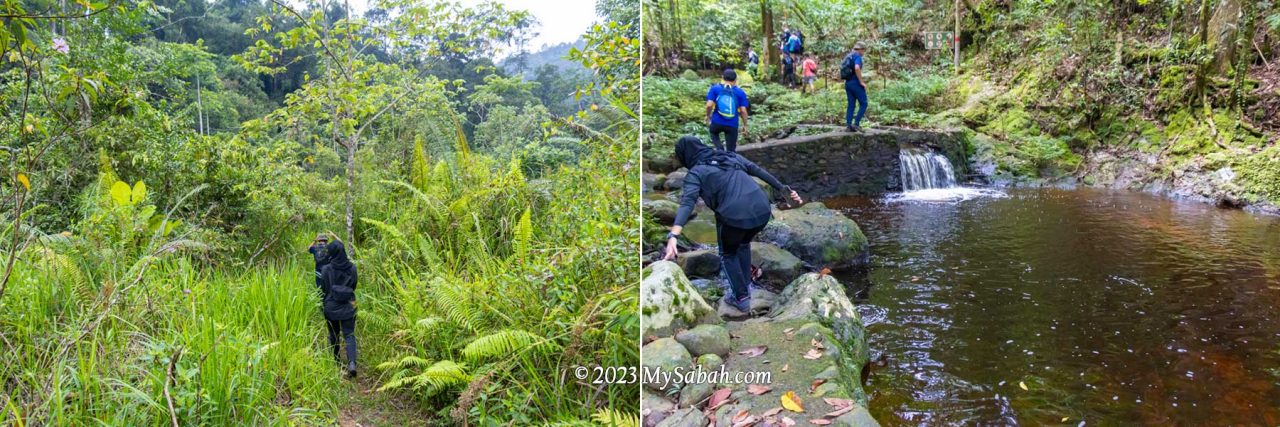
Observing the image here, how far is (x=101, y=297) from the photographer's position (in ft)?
11.5

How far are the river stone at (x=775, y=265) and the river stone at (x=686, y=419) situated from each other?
2604 mm

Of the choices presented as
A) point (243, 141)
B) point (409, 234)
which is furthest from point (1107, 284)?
point (243, 141)

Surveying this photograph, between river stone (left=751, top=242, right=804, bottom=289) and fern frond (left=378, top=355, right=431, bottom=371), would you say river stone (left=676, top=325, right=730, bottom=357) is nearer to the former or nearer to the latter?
fern frond (left=378, top=355, right=431, bottom=371)

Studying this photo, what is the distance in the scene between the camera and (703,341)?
121 inches

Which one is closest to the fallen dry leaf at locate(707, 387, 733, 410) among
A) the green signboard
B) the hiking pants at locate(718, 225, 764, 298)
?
the hiking pants at locate(718, 225, 764, 298)

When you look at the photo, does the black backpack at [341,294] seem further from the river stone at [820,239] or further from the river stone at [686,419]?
the river stone at [820,239]

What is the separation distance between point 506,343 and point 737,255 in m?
1.50

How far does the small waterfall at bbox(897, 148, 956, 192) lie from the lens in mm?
10953

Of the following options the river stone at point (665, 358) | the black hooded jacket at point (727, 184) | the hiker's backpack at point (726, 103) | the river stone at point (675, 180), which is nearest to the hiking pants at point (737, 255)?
the black hooded jacket at point (727, 184)

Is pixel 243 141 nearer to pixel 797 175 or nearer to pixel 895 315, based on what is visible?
pixel 895 315

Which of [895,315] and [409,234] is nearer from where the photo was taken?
[895,315]

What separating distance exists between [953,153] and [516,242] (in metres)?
10.5

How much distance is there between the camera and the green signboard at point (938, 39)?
1850 centimetres

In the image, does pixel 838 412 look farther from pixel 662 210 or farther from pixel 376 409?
pixel 662 210
